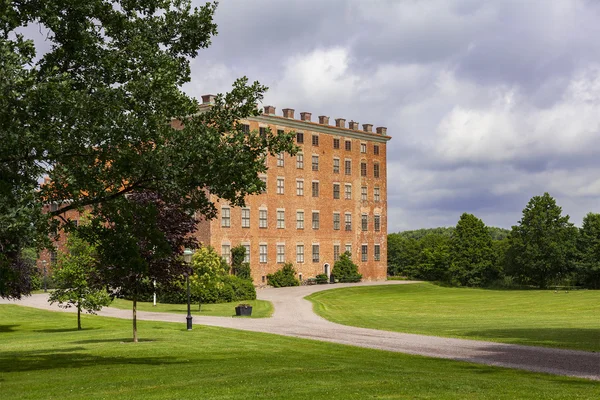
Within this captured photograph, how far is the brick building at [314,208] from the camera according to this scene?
220 feet

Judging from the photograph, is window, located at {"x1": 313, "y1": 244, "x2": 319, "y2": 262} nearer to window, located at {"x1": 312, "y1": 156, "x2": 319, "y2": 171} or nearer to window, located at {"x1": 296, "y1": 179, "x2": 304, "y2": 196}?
window, located at {"x1": 296, "y1": 179, "x2": 304, "y2": 196}

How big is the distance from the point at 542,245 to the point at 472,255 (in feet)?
26.3

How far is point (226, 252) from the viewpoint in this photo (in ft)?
213

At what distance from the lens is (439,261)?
8606 centimetres

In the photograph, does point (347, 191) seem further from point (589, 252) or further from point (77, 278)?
point (77, 278)

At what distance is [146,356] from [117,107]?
9.29m

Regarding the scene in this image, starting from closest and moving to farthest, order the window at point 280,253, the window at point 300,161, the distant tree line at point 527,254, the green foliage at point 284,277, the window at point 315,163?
the green foliage at point 284,277 → the window at point 280,253 → the window at point 300,161 → the window at point 315,163 → the distant tree line at point 527,254

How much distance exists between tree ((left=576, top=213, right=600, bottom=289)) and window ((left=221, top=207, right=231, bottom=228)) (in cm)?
3643

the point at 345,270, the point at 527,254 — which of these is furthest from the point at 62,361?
the point at 527,254

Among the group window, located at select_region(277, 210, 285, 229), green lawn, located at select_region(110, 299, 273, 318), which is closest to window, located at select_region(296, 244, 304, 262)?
window, located at select_region(277, 210, 285, 229)

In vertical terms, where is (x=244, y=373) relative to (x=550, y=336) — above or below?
above

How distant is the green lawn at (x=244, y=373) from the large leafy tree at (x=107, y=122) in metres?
2.82

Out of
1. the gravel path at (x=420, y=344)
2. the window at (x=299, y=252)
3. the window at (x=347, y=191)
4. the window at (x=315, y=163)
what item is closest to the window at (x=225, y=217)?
the window at (x=299, y=252)

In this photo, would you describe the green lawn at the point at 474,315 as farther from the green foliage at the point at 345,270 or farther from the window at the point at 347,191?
the window at the point at 347,191
